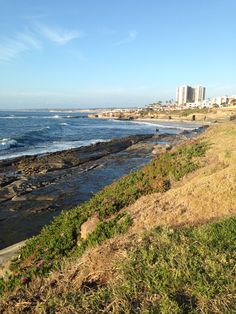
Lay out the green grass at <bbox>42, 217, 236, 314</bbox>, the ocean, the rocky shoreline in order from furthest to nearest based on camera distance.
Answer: the ocean, the rocky shoreline, the green grass at <bbox>42, 217, 236, 314</bbox>

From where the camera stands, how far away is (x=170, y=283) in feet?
16.5

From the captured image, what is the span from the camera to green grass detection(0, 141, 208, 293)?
27.1 feet

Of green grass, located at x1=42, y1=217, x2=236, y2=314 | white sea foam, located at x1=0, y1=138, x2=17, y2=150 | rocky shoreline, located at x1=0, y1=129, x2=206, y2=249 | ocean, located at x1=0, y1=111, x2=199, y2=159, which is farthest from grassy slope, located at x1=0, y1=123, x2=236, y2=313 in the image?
white sea foam, located at x1=0, y1=138, x2=17, y2=150

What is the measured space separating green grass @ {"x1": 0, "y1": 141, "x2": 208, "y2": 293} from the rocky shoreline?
2.61m

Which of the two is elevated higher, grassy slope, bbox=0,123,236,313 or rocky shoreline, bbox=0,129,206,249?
grassy slope, bbox=0,123,236,313

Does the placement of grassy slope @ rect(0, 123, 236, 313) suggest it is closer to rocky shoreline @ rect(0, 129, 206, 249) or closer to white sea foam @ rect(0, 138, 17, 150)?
rocky shoreline @ rect(0, 129, 206, 249)

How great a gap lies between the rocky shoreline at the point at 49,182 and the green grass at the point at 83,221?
8.56 ft

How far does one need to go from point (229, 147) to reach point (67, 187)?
9.82 meters

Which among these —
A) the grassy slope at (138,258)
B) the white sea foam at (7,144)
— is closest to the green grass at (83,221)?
the grassy slope at (138,258)

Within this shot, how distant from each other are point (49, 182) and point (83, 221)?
11758mm

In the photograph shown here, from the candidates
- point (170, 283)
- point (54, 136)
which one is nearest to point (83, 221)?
point (170, 283)

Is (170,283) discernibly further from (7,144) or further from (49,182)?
(7,144)

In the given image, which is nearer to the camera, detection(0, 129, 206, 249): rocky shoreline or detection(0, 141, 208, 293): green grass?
detection(0, 141, 208, 293): green grass

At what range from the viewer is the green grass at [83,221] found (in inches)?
325
